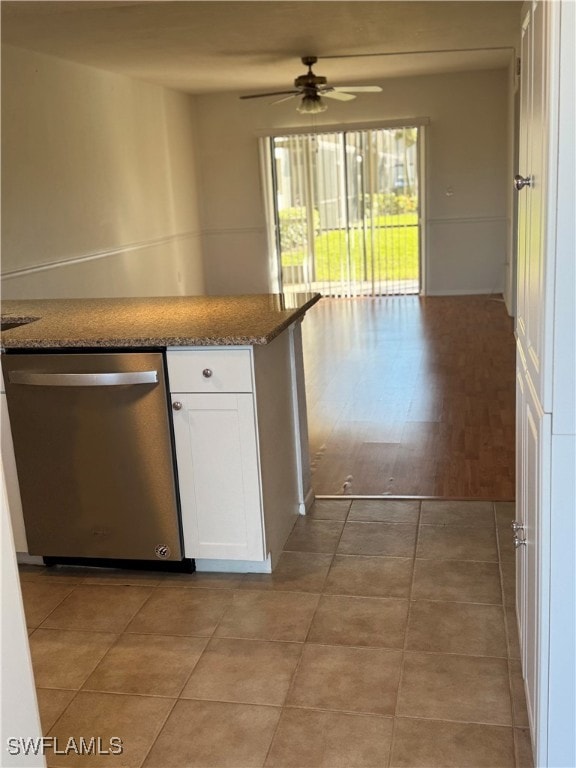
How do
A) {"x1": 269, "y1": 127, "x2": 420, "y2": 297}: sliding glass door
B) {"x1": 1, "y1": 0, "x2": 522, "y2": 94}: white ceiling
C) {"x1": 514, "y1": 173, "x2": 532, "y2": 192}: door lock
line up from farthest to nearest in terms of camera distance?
{"x1": 269, "y1": 127, "x2": 420, "y2": 297}: sliding glass door, {"x1": 1, "y1": 0, "x2": 522, "y2": 94}: white ceiling, {"x1": 514, "y1": 173, "x2": 532, "y2": 192}: door lock

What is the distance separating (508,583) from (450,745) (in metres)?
0.85

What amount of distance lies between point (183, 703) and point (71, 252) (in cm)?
479

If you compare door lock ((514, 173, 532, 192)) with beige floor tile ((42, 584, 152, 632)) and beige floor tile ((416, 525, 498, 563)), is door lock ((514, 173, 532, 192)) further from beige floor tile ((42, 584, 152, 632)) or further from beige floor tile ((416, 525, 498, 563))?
beige floor tile ((42, 584, 152, 632))

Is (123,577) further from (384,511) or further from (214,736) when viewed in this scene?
(384,511)

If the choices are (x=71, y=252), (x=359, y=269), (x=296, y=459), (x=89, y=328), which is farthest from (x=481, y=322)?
(x=89, y=328)

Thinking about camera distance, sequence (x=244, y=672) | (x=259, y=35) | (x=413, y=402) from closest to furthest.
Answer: (x=244, y=672), (x=413, y=402), (x=259, y=35)

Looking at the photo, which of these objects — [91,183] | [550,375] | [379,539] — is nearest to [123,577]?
[379,539]

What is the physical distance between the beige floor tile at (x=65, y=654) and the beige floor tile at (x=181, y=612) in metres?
0.12

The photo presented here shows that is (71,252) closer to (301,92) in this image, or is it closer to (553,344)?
(301,92)

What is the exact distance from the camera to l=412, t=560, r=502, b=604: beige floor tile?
2545 millimetres

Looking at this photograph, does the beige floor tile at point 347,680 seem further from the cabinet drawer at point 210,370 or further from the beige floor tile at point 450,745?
the cabinet drawer at point 210,370

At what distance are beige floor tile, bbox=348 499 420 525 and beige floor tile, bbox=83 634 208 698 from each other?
1033 mm

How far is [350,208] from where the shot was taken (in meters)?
9.25

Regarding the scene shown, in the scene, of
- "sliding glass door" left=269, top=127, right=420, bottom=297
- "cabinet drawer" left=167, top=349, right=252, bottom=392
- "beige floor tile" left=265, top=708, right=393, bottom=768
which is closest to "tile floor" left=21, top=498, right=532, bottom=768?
"beige floor tile" left=265, top=708, right=393, bottom=768
